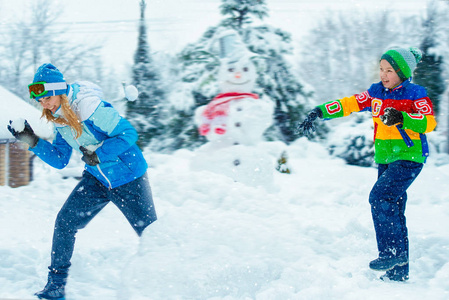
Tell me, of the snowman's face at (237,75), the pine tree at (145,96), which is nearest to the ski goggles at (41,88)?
the snowman's face at (237,75)

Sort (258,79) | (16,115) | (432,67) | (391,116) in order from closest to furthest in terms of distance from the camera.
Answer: (391,116) < (16,115) < (432,67) < (258,79)

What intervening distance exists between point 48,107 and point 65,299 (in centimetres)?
121

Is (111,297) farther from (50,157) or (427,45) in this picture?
(427,45)

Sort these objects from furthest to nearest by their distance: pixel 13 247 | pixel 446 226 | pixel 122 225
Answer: pixel 122 225 → pixel 446 226 → pixel 13 247

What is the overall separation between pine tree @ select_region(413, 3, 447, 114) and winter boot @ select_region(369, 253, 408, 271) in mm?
7626

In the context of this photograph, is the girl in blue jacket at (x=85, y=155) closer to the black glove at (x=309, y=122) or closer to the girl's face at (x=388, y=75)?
the black glove at (x=309, y=122)

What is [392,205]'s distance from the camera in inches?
108

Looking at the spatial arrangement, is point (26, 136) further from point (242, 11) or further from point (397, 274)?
point (242, 11)

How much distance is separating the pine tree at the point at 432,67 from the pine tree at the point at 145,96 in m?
6.22

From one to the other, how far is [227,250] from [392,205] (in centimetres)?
115

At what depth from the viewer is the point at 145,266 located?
288 cm

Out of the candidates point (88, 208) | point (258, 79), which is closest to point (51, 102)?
point (88, 208)

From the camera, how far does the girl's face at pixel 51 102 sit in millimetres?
2613

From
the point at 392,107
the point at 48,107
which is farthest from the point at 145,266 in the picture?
the point at 392,107
